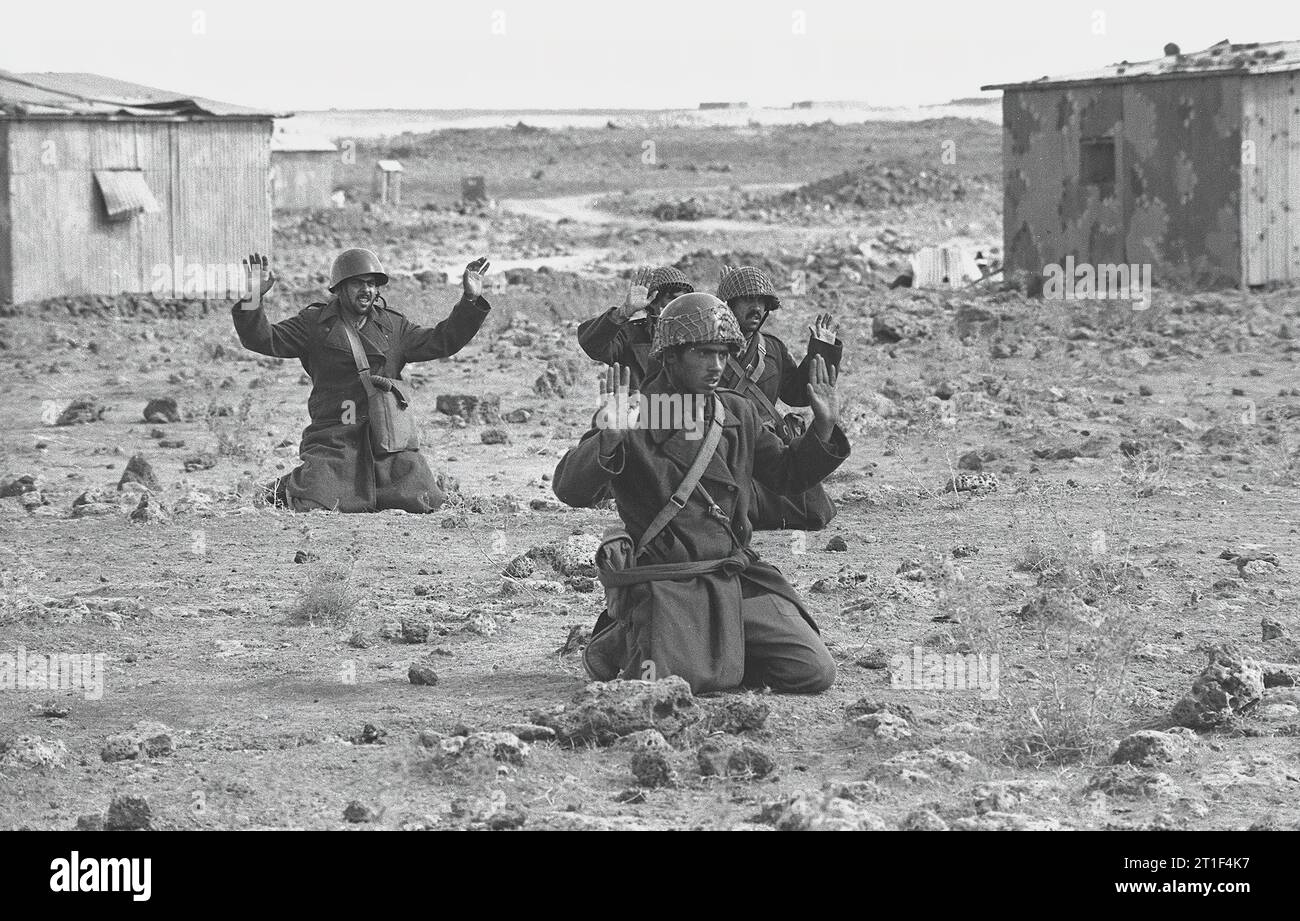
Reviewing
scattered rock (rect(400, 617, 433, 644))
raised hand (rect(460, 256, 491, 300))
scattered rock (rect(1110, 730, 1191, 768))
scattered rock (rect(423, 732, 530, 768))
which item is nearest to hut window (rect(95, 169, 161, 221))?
raised hand (rect(460, 256, 491, 300))

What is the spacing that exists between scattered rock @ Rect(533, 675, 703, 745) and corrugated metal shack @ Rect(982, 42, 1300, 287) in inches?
612

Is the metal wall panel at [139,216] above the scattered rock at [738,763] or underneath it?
above

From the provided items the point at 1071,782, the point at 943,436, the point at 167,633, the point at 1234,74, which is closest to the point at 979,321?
the point at 1234,74

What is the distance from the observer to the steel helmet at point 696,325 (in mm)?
6203

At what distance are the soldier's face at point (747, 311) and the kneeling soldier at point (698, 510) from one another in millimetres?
1860

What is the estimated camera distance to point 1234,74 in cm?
1970

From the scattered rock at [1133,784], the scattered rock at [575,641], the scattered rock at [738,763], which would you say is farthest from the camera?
the scattered rock at [575,641]

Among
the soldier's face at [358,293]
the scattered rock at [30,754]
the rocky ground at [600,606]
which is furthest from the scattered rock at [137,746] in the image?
the soldier's face at [358,293]

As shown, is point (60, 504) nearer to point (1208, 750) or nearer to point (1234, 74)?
point (1208, 750)

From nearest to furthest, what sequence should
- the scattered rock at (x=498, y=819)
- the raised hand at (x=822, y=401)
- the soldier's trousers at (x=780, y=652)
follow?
the scattered rock at (x=498, y=819) < the raised hand at (x=822, y=401) < the soldier's trousers at (x=780, y=652)

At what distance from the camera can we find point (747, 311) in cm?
832

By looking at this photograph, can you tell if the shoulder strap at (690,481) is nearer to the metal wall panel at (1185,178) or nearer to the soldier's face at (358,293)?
the soldier's face at (358,293)

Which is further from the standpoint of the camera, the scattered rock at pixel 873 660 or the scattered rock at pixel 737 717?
the scattered rock at pixel 873 660

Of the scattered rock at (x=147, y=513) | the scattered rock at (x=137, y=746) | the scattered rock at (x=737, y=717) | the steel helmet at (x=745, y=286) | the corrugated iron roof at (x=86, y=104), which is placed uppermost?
the corrugated iron roof at (x=86, y=104)
